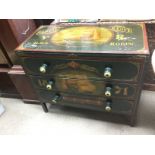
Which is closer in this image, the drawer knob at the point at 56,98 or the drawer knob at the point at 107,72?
the drawer knob at the point at 107,72

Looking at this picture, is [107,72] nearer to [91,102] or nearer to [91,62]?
[91,62]

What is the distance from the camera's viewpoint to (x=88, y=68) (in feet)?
2.77

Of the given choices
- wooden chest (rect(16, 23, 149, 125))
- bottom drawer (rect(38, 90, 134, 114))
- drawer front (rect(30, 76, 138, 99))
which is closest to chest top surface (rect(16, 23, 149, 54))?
wooden chest (rect(16, 23, 149, 125))

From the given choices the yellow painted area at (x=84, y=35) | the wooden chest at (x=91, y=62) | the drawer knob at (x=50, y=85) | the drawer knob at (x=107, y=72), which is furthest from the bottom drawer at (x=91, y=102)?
the yellow painted area at (x=84, y=35)

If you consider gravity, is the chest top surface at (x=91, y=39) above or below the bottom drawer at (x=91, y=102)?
above

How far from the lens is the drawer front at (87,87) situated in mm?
877

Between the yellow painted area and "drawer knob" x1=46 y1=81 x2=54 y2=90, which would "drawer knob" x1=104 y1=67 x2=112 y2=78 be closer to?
the yellow painted area

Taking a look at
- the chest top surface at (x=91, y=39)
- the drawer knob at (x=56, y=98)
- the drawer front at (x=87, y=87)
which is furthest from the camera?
the drawer knob at (x=56, y=98)

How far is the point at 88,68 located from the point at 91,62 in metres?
0.04

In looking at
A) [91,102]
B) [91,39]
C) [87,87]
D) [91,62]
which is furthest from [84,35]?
[91,102]

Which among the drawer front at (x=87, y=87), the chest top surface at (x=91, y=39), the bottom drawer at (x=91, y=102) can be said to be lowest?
the bottom drawer at (x=91, y=102)

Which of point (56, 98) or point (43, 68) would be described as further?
point (56, 98)

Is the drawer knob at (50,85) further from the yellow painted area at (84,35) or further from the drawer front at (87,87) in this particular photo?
the yellow painted area at (84,35)

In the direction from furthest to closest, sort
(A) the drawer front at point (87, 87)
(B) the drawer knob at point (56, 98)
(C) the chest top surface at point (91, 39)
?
1. (B) the drawer knob at point (56, 98)
2. (A) the drawer front at point (87, 87)
3. (C) the chest top surface at point (91, 39)
